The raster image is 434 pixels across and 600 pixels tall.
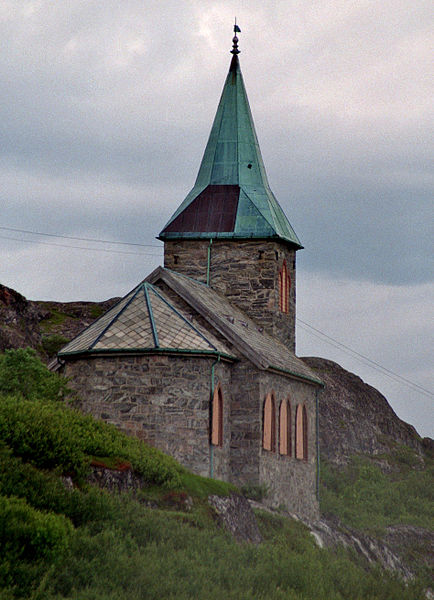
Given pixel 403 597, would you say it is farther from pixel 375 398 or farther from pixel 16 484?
pixel 375 398

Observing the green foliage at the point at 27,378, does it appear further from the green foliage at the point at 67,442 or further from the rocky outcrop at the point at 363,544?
the rocky outcrop at the point at 363,544

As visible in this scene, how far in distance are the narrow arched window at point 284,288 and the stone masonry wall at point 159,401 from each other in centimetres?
861

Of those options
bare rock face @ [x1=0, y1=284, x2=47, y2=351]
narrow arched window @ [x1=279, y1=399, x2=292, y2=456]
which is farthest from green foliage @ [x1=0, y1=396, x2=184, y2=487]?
bare rock face @ [x1=0, y1=284, x2=47, y2=351]

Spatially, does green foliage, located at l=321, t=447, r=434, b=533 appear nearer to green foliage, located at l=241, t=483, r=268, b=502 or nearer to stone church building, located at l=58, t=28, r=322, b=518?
stone church building, located at l=58, t=28, r=322, b=518

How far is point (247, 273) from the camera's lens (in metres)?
34.6

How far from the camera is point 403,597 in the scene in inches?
894

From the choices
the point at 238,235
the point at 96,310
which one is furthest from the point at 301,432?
the point at 96,310

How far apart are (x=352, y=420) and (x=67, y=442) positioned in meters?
30.8

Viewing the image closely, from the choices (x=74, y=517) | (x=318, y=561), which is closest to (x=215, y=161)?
(x=318, y=561)

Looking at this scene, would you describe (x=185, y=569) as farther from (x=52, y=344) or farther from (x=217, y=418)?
(x=52, y=344)

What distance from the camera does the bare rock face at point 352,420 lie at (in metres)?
47.5

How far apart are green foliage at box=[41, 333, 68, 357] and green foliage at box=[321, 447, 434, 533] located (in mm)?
12903

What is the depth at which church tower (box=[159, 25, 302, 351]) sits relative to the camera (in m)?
34.5

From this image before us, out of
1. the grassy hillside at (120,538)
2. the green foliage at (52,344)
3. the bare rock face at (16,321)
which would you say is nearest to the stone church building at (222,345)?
the grassy hillside at (120,538)
